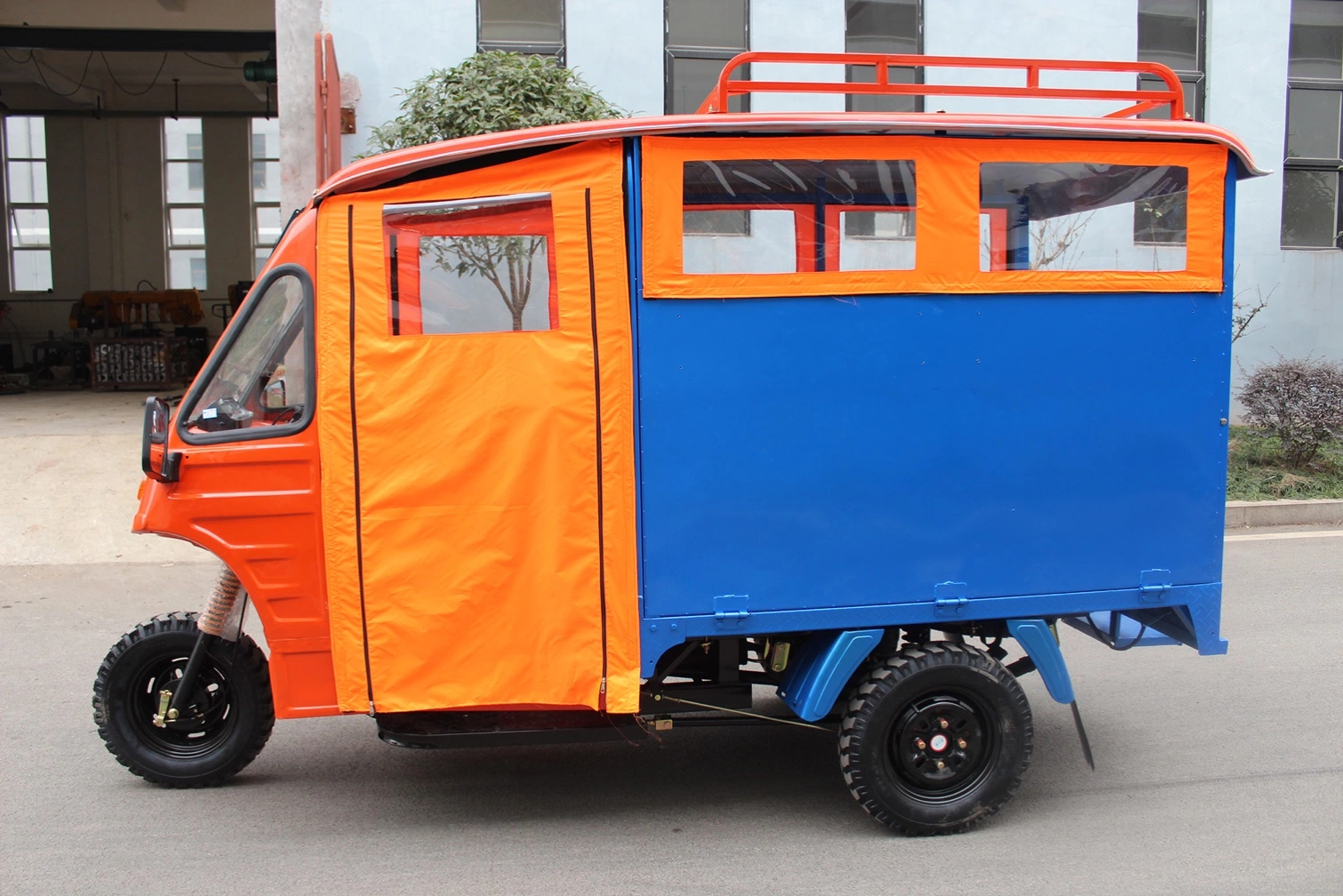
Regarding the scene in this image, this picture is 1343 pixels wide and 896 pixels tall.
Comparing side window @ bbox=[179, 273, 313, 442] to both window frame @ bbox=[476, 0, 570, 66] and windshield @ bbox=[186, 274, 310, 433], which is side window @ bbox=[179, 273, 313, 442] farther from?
window frame @ bbox=[476, 0, 570, 66]

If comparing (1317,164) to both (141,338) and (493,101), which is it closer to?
(493,101)

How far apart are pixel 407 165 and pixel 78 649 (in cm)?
443

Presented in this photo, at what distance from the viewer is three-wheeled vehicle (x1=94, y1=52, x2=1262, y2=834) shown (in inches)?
153

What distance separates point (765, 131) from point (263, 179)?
23.1 m

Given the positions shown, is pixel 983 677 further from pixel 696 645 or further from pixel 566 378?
pixel 566 378

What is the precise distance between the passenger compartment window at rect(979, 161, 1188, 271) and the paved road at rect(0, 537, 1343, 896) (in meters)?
2.21

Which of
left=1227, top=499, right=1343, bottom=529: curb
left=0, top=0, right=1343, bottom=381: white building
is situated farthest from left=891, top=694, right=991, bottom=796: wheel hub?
left=0, top=0, right=1343, bottom=381: white building

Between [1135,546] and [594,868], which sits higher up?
[1135,546]

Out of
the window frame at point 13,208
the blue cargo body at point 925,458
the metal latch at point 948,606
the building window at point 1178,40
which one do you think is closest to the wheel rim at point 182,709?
the blue cargo body at point 925,458

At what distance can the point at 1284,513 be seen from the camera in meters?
10.0

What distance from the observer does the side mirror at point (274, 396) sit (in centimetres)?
412

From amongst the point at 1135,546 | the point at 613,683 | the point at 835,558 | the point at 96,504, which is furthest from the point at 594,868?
the point at 96,504

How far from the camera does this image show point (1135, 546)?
4.20 meters

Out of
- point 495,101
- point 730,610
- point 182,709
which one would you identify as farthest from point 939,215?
point 495,101
